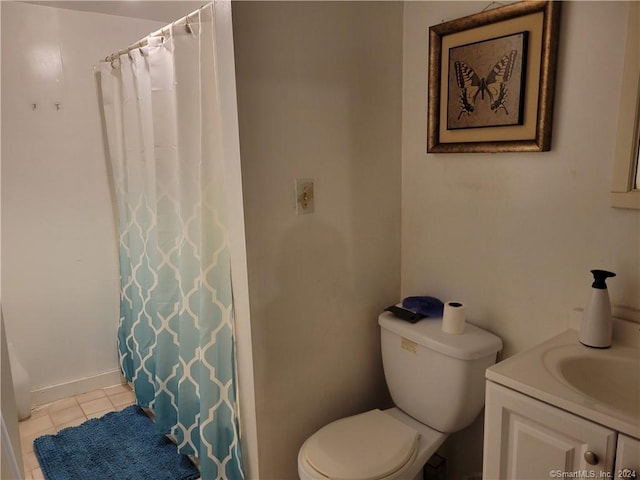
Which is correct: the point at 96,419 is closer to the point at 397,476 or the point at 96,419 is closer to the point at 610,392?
the point at 397,476

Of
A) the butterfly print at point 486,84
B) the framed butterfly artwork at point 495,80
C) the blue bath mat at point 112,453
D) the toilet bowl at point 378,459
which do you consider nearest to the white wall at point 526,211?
the framed butterfly artwork at point 495,80

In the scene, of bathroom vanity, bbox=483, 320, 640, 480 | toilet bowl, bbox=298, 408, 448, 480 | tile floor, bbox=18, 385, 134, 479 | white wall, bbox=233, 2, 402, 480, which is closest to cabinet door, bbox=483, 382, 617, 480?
bathroom vanity, bbox=483, 320, 640, 480

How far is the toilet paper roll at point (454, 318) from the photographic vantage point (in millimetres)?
1616

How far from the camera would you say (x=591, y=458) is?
101 centimetres

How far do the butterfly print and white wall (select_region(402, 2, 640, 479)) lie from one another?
6.0 inches

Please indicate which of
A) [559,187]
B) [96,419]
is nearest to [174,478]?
[96,419]

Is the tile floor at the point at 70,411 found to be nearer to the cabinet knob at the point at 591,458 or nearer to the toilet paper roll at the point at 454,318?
the toilet paper roll at the point at 454,318

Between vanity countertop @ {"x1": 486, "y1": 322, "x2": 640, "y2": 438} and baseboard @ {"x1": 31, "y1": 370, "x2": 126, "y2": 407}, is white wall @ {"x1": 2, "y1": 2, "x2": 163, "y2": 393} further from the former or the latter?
vanity countertop @ {"x1": 486, "y1": 322, "x2": 640, "y2": 438}

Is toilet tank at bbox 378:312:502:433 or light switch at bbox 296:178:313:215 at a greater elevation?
light switch at bbox 296:178:313:215

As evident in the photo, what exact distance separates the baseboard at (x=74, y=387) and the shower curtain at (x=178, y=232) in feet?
1.38

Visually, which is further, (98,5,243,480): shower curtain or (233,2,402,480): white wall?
(98,5,243,480): shower curtain

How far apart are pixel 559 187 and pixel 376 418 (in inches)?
40.0

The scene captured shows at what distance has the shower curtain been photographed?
5.55 feet

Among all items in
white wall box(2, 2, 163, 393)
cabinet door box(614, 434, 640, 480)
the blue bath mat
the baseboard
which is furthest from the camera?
the baseboard
